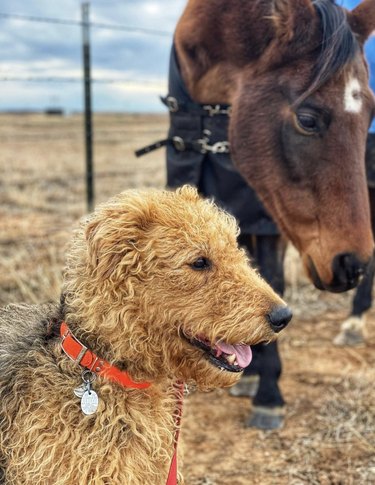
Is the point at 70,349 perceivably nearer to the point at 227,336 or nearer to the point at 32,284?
the point at 227,336

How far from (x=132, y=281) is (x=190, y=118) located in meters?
2.20

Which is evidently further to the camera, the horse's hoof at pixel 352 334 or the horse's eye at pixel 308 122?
the horse's hoof at pixel 352 334

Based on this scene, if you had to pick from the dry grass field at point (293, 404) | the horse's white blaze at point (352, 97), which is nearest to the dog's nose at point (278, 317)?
the dry grass field at point (293, 404)

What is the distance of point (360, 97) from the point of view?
3.67 meters

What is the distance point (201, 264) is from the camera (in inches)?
96.4

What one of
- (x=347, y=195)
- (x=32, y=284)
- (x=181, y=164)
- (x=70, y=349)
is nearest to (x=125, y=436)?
(x=70, y=349)

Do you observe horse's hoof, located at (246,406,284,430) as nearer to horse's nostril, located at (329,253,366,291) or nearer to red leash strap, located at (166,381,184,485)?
horse's nostril, located at (329,253,366,291)

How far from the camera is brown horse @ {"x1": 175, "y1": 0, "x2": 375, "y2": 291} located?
3543 millimetres

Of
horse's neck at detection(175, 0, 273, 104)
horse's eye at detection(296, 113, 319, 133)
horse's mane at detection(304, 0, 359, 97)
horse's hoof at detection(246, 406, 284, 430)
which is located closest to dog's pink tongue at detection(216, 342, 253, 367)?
horse's eye at detection(296, 113, 319, 133)

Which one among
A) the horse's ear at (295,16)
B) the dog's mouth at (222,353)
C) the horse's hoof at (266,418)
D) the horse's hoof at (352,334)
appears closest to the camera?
the dog's mouth at (222,353)

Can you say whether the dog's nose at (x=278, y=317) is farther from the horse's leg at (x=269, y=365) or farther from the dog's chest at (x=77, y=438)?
the horse's leg at (x=269, y=365)

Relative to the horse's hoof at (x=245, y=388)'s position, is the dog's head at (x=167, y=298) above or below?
above

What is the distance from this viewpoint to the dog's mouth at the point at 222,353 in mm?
2428

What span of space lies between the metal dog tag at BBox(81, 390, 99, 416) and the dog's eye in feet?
2.06
